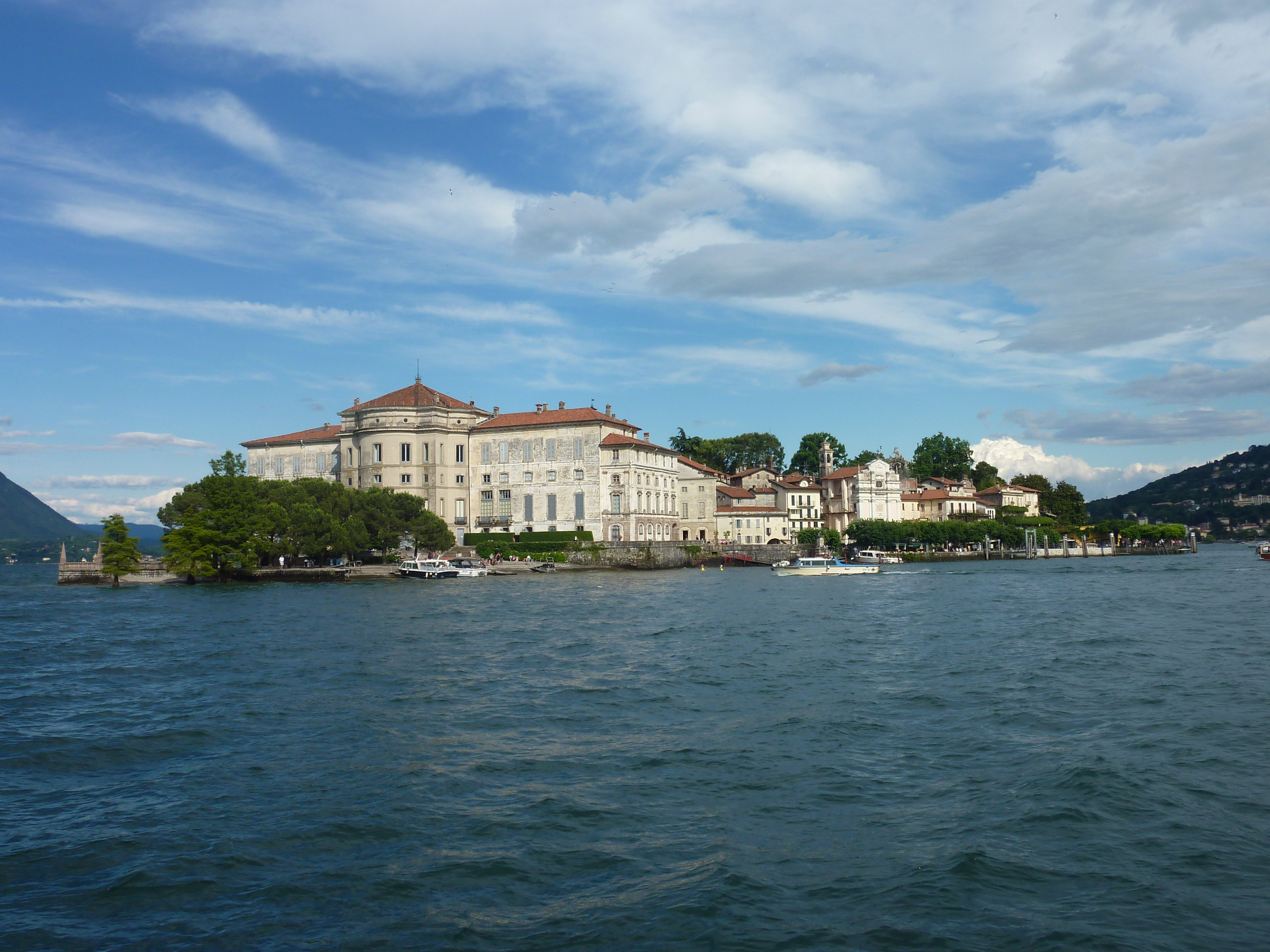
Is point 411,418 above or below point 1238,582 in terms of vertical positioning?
above

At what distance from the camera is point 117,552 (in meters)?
51.9

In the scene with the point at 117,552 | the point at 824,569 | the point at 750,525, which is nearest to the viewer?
the point at 117,552

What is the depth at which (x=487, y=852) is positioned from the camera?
852 cm

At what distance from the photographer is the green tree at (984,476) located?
141m

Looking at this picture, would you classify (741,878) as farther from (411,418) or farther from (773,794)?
(411,418)

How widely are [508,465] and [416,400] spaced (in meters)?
9.06

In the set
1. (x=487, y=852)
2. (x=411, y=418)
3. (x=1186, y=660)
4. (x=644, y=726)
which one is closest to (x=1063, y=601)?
(x=1186, y=660)

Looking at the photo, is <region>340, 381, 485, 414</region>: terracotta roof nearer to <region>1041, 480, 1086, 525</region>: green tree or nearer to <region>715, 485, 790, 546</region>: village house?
<region>715, 485, 790, 546</region>: village house

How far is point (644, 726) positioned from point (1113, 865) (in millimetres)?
7088

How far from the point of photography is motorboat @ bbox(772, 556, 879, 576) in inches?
2547

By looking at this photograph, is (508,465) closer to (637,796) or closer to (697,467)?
(697,467)

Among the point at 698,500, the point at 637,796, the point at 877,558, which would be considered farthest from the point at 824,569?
the point at 637,796

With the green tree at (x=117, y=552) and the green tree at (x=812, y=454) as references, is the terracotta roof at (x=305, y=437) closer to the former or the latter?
the green tree at (x=117, y=552)

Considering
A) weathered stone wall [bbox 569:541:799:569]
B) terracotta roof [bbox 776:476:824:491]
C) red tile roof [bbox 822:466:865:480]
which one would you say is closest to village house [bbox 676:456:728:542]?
weathered stone wall [bbox 569:541:799:569]
